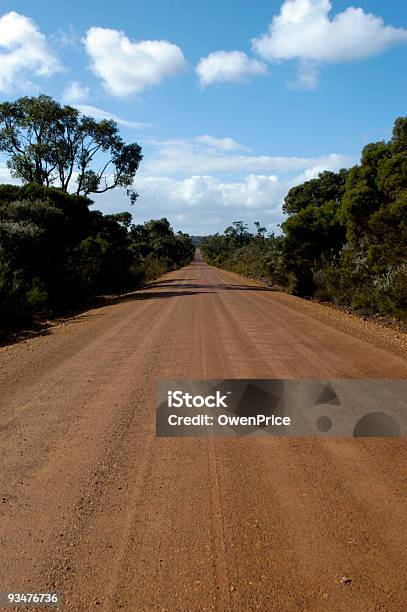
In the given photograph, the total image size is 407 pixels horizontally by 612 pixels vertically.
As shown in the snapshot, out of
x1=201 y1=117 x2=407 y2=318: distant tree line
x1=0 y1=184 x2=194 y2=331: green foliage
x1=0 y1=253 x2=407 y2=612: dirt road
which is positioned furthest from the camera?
x1=0 y1=184 x2=194 y2=331: green foliage

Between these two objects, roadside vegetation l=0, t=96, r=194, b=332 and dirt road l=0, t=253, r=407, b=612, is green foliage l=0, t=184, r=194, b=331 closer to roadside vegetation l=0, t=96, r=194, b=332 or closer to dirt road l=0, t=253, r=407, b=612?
roadside vegetation l=0, t=96, r=194, b=332

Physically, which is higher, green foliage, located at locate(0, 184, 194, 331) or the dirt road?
green foliage, located at locate(0, 184, 194, 331)

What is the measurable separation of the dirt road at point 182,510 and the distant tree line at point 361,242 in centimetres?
831

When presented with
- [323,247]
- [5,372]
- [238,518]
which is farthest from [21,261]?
[238,518]

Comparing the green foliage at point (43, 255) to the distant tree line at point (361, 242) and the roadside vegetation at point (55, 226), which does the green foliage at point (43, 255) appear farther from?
the distant tree line at point (361, 242)

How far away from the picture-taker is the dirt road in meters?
3.15

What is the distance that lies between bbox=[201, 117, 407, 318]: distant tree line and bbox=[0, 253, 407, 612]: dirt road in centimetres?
831

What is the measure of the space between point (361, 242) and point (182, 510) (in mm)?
17330

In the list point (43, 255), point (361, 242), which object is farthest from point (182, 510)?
point (43, 255)

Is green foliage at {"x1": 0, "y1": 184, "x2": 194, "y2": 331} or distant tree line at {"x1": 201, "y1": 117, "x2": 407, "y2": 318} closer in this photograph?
distant tree line at {"x1": 201, "y1": 117, "x2": 407, "y2": 318}

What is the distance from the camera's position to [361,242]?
19875mm

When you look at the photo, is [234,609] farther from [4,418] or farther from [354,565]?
[4,418]

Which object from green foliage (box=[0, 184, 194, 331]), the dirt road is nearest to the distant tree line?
the dirt road

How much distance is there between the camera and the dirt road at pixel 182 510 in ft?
10.3
